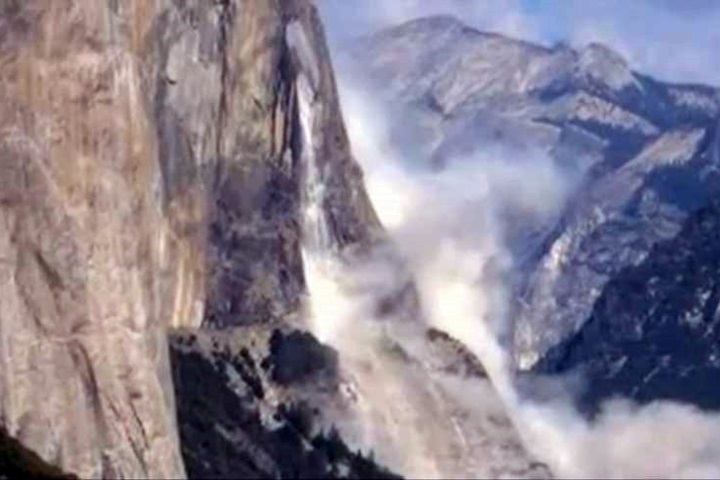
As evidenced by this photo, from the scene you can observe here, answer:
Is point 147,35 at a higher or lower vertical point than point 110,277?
higher

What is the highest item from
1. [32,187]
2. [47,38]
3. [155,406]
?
[47,38]

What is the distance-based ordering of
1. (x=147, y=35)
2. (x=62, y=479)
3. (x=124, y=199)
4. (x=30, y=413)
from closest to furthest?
1. (x=62, y=479)
2. (x=30, y=413)
3. (x=124, y=199)
4. (x=147, y=35)

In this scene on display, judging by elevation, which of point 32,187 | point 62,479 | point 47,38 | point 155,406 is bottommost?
point 62,479

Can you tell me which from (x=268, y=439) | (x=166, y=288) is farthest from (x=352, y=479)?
(x=166, y=288)

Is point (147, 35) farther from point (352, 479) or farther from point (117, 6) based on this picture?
point (352, 479)

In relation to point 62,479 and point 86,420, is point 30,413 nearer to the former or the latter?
point 86,420

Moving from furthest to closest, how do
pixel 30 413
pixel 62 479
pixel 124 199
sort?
pixel 124 199 < pixel 30 413 < pixel 62 479

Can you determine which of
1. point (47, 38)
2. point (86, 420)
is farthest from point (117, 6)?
point (86, 420)

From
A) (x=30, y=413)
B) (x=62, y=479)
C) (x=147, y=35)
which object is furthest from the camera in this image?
(x=147, y=35)

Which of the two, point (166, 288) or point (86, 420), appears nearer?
point (86, 420)
